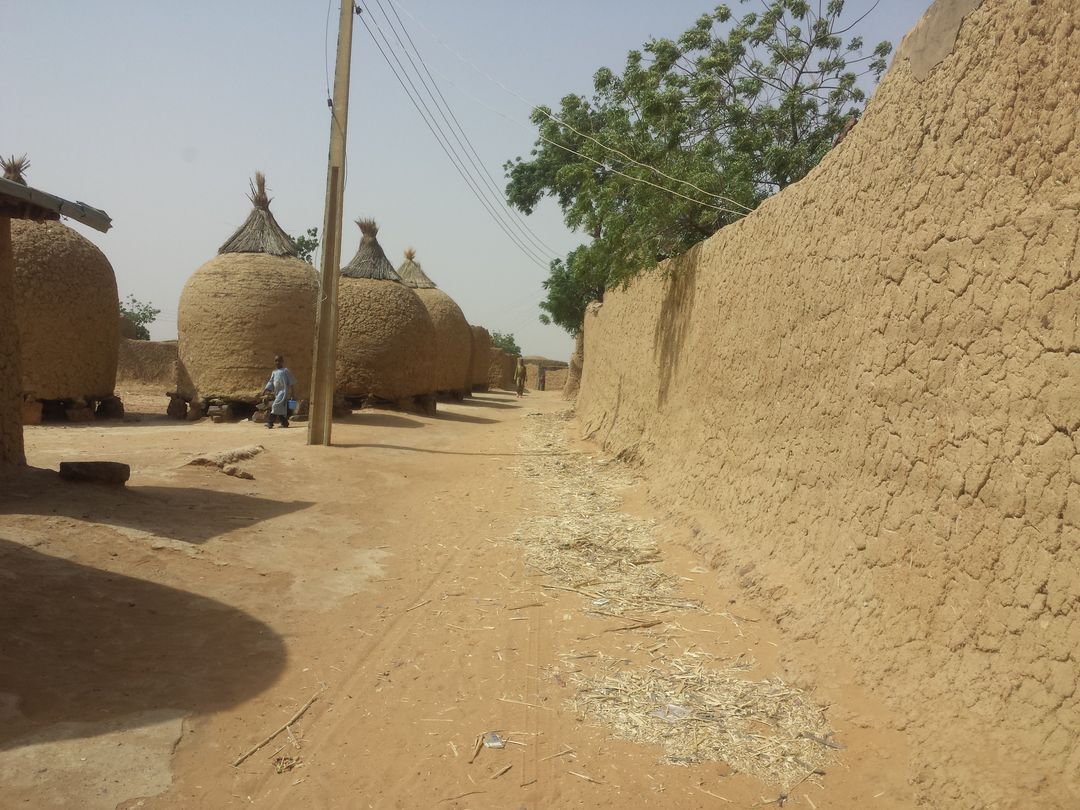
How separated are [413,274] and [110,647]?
18.8 m

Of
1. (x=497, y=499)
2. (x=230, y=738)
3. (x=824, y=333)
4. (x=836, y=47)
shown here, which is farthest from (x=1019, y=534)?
(x=836, y=47)

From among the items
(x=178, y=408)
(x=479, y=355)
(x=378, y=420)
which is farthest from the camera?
(x=479, y=355)

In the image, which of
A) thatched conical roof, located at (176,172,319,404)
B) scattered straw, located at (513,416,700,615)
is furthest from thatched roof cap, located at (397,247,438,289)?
scattered straw, located at (513,416,700,615)

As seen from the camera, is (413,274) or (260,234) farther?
(413,274)

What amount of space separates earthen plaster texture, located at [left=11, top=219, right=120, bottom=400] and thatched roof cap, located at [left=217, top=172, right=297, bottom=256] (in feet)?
6.70

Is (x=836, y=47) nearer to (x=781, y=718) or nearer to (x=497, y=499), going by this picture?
(x=497, y=499)

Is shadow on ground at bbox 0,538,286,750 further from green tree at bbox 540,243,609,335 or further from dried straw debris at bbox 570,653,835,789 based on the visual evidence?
green tree at bbox 540,243,609,335

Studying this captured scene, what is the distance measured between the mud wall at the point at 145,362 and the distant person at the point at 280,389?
8.93m

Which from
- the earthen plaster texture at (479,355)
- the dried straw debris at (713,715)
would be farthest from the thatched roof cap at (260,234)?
the earthen plaster texture at (479,355)

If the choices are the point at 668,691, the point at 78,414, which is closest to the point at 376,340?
the point at 78,414

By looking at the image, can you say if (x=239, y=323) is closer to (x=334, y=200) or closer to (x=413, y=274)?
(x=334, y=200)

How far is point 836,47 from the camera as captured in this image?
11.3m

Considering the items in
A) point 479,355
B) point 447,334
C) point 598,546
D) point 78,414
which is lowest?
point 598,546

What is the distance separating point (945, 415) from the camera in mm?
3293
